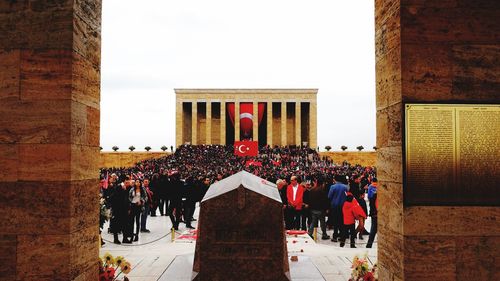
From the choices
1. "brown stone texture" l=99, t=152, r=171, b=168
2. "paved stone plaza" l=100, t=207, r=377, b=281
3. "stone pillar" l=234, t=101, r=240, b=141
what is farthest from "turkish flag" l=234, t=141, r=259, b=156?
"paved stone plaza" l=100, t=207, r=377, b=281

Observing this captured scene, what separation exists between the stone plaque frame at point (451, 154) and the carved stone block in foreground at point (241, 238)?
1599 millimetres

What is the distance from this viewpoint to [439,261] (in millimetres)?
4258

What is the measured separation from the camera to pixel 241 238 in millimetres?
4879

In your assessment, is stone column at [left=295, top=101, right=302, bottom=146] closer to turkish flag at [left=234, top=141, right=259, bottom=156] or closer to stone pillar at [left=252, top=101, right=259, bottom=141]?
stone pillar at [left=252, top=101, right=259, bottom=141]

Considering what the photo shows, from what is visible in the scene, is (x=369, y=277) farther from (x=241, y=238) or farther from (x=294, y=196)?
(x=294, y=196)

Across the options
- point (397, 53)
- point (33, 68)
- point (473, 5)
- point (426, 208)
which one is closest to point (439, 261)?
point (426, 208)

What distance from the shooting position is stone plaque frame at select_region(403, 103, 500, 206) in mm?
4285

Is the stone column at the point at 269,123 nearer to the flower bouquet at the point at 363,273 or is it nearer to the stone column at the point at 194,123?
the stone column at the point at 194,123

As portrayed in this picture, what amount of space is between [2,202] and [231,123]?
154 ft

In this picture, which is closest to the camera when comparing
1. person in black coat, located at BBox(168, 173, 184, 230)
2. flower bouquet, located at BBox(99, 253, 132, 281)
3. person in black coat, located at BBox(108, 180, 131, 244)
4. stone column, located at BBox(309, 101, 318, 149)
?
flower bouquet, located at BBox(99, 253, 132, 281)

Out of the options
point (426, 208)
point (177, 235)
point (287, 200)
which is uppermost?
point (426, 208)

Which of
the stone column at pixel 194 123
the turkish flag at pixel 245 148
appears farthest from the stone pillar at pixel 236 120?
the turkish flag at pixel 245 148

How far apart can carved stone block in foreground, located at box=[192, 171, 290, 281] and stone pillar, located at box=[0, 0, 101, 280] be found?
151 centimetres

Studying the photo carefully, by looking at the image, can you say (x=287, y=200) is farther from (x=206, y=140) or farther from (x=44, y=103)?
(x=206, y=140)
